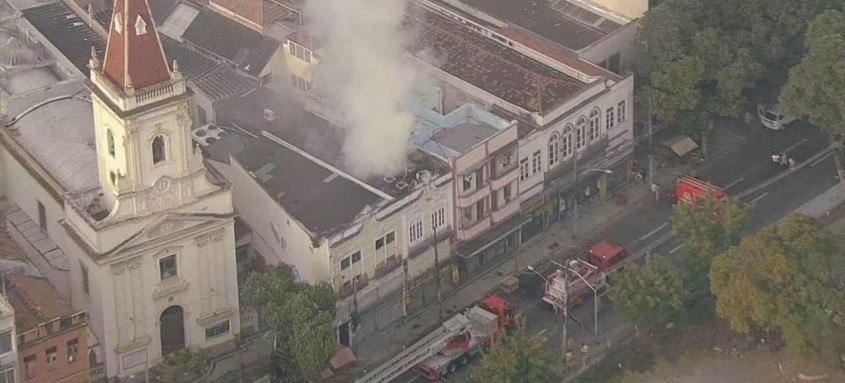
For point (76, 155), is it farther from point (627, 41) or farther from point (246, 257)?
point (627, 41)

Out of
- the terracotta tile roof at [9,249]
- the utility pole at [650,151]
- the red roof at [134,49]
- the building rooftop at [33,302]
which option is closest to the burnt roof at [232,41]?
the terracotta tile roof at [9,249]

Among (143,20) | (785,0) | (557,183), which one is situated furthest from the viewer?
(785,0)

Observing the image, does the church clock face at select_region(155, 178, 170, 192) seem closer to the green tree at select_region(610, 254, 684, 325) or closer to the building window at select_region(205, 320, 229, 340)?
the building window at select_region(205, 320, 229, 340)

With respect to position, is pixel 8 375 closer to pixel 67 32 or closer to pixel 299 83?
pixel 299 83

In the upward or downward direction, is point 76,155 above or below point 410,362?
above

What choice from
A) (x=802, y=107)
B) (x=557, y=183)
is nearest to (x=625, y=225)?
(x=557, y=183)

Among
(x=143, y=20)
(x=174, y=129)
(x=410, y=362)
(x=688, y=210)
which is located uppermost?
(x=143, y=20)

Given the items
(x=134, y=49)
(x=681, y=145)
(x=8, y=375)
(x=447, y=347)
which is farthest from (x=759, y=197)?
(x=8, y=375)

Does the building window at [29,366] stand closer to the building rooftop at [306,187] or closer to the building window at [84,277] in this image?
the building window at [84,277]
